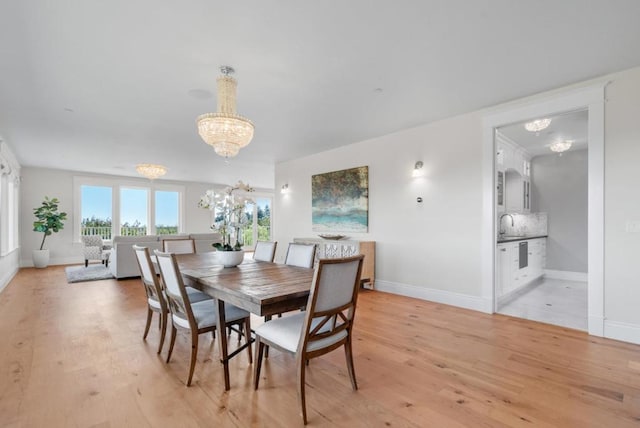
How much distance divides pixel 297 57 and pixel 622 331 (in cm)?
389

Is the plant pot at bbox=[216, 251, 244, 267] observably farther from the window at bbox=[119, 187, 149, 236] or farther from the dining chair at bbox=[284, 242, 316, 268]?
the window at bbox=[119, 187, 149, 236]

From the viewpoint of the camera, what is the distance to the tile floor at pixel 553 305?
3.49 m

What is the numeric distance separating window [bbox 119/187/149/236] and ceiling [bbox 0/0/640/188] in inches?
193

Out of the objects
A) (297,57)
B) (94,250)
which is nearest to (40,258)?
(94,250)

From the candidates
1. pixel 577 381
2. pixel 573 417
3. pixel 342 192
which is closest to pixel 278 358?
pixel 573 417

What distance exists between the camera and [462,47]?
8.05 feet

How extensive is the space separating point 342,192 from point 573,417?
14.0 ft

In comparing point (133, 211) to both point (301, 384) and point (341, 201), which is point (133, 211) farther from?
point (301, 384)

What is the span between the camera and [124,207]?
9.04 meters

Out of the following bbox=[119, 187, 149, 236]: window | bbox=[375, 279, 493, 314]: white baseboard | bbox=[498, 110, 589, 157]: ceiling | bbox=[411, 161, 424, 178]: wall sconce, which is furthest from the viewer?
bbox=[119, 187, 149, 236]: window

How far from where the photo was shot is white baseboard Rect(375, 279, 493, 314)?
12.3ft

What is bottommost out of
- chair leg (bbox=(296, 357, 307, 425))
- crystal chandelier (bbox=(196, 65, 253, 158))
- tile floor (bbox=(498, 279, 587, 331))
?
tile floor (bbox=(498, 279, 587, 331))

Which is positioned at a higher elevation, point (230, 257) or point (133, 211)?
point (133, 211)

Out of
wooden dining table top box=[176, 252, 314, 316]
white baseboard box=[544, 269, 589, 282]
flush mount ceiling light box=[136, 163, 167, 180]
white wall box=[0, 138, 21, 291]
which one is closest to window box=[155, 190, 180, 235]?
white wall box=[0, 138, 21, 291]
